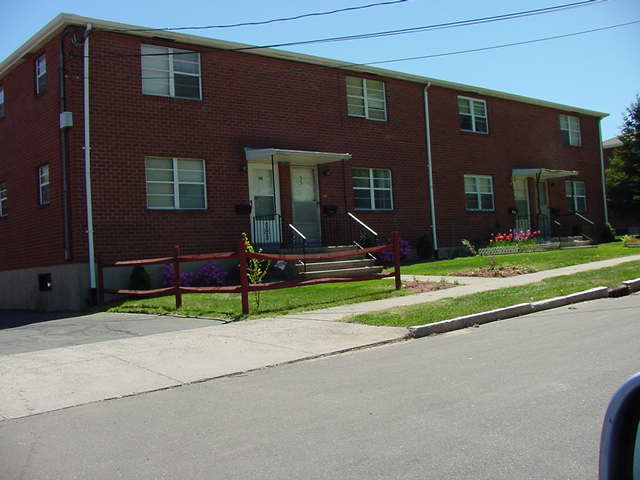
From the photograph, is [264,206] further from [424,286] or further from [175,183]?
[424,286]

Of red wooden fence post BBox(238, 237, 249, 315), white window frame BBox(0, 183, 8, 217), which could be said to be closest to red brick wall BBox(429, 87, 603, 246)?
red wooden fence post BBox(238, 237, 249, 315)

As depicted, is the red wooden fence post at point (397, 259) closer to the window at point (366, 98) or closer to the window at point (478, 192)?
the window at point (366, 98)

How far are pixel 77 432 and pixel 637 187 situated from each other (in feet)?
111

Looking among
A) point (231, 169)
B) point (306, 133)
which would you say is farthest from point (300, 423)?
point (306, 133)

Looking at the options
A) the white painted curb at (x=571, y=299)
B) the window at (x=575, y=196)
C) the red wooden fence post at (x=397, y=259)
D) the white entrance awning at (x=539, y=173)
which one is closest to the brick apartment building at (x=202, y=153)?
the white entrance awning at (x=539, y=173)

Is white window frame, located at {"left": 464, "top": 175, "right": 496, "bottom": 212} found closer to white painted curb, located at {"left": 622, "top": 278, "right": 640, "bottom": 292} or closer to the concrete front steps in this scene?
the concrete front steps

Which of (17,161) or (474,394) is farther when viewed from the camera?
(17,161)

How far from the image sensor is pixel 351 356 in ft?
26.3

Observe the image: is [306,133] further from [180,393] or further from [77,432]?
[77,432]

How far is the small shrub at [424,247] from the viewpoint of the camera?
22141 millimetres

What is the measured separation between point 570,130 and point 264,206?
17.8 meters

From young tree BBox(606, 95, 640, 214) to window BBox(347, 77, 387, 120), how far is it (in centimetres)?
1778

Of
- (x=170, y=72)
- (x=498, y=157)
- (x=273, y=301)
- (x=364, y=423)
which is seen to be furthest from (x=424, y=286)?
(x=498, y=157)

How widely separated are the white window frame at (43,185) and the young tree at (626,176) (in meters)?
28.2
